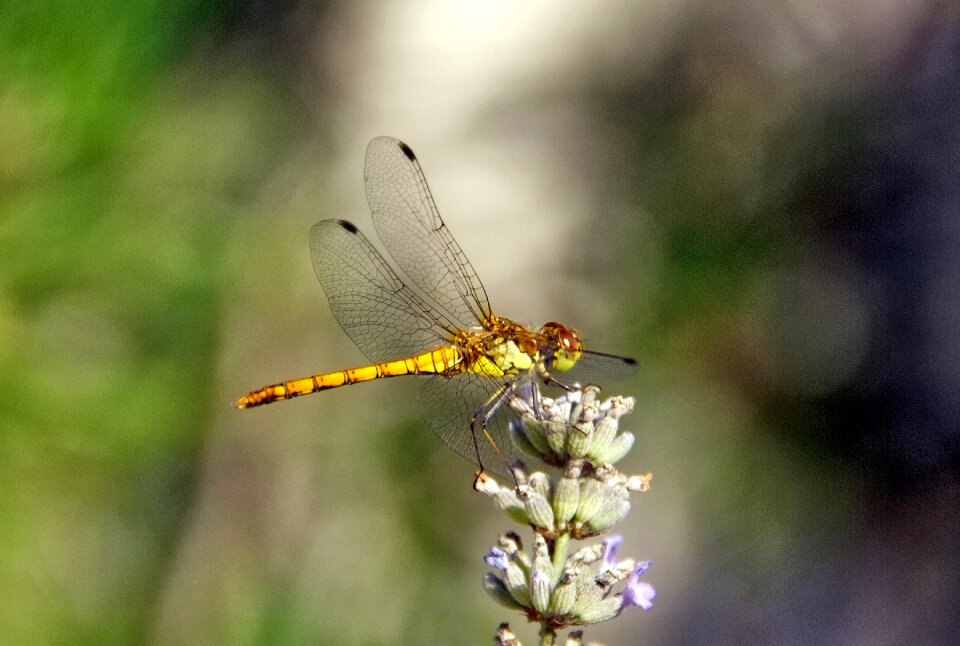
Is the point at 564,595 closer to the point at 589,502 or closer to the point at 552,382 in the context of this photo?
the point at 589,502

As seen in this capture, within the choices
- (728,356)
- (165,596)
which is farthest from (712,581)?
(165,596)

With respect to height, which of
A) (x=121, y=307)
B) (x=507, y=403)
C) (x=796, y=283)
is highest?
(x=796, y=283)

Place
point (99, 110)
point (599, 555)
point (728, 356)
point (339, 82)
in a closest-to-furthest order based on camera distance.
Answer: point (599, 555) < point (99, 110) < point (728, 356) < point (339, 82)

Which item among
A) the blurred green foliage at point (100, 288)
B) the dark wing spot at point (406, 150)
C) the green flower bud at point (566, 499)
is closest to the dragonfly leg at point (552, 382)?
the green flower bud at point (566, 499)

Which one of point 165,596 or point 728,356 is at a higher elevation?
point 728,356

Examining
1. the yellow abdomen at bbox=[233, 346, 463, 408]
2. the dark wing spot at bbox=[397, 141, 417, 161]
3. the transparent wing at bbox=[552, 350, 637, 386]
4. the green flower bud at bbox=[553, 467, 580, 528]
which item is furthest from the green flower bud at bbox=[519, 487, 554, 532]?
the dark wing spot at bbox=[397, 141, 417, 161]

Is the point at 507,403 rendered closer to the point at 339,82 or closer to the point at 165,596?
the point at 165,596

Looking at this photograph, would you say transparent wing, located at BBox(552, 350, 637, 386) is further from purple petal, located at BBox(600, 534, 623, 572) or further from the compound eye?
purple petal, located at BBox(600, 534, 623, 572)

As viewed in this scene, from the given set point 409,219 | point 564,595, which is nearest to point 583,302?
point 409,219
